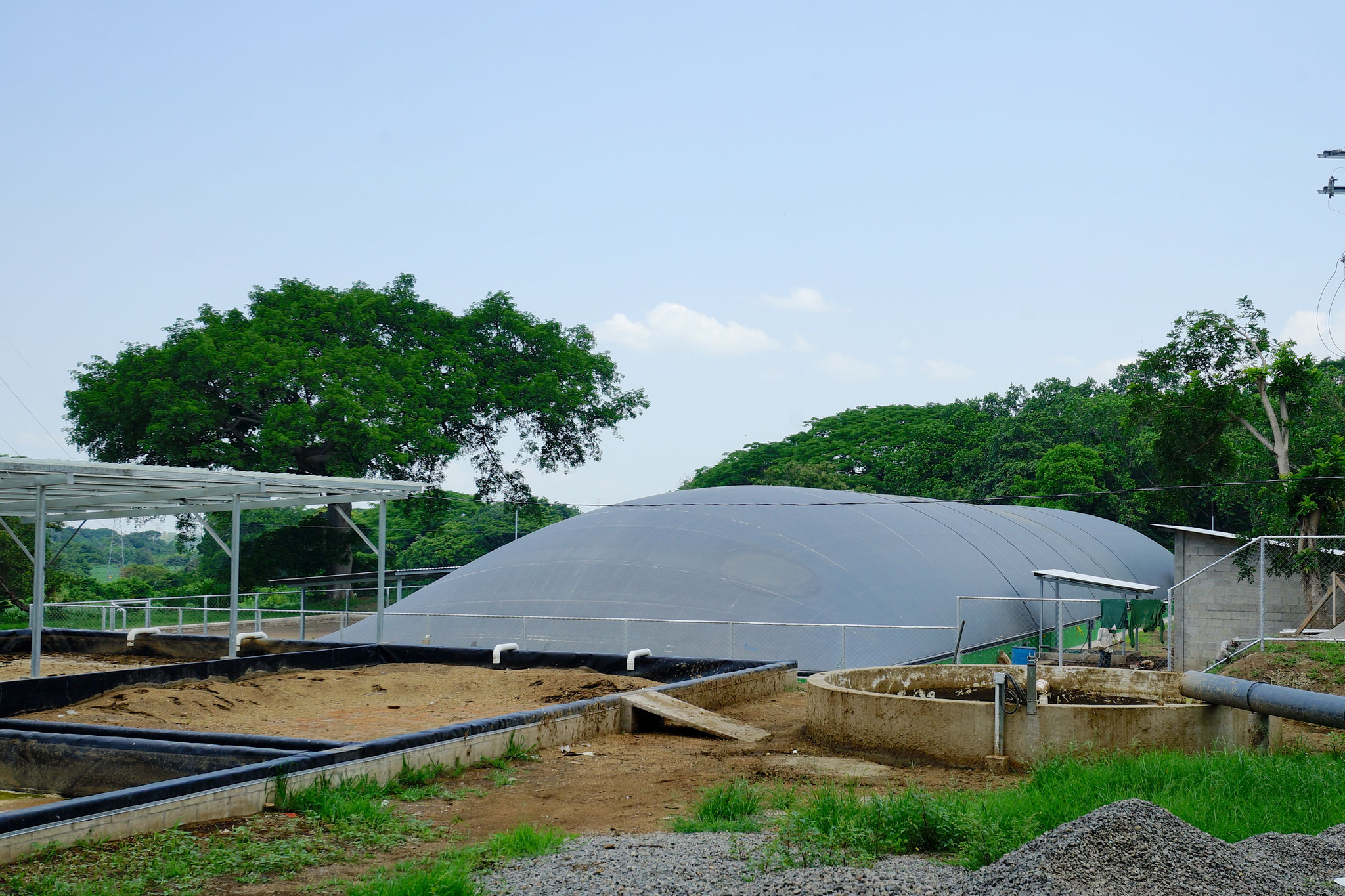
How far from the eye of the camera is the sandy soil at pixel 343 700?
13.3 meters

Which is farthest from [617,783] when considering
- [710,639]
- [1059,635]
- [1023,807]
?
[1059,635]

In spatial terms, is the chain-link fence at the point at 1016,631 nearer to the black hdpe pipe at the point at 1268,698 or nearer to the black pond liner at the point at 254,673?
the black pond liner at the point at 254,673

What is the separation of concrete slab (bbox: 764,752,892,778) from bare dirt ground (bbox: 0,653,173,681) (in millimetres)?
13272

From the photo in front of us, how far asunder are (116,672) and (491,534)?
171 feet

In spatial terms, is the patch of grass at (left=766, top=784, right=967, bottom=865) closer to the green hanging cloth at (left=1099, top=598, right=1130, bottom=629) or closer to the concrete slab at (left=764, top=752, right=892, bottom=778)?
the concrete slab at (left=764, top=752, right=892, bottom=778)

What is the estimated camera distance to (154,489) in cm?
1864

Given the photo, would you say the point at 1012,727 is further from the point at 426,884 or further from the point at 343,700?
the point at 343,700

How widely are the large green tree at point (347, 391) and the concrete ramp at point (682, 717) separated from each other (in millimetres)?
24789

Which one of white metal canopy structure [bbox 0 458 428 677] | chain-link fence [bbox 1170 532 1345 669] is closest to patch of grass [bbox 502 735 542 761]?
white metal canopy structure [bbox 0 458 428 677]

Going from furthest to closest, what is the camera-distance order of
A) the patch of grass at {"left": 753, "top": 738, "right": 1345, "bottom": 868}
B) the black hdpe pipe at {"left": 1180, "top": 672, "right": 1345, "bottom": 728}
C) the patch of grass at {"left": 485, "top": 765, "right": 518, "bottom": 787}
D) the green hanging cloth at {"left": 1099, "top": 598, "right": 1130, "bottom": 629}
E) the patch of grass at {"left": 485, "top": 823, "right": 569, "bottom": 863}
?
the green hanging cloth at {"left": 1099, "top": 598, "right": 1130, "bottom": 629} → the patch of grass at {"left": 485, "top": 765, "right": 518, "bottom": 787} → the black hdpe pipe at {"left": 1180, "top": 672, "right": 1345, "bottom": 728} → the patch of grass at {"left": 485, "top": 823, "right": 569, "bottom": 863} → the patch of grass at {"left": 753, "top": 738, "right": 1345, "bottom": 868}

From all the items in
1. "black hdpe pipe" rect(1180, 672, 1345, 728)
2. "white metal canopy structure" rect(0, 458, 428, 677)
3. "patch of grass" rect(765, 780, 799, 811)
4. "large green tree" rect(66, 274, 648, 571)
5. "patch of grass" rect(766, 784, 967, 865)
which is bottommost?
"patch of grass" rect(765, 780, 799, 811)

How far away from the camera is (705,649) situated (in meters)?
21.1

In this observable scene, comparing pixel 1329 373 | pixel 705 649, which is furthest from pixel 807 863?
pixel 1329 373

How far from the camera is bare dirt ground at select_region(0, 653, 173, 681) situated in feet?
64.7
